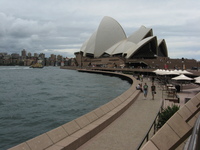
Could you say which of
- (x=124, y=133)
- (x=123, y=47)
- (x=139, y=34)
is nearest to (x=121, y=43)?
(x=123, y=47)

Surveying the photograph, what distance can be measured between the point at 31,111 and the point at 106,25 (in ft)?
188

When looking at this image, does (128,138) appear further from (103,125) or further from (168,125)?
(168,125)

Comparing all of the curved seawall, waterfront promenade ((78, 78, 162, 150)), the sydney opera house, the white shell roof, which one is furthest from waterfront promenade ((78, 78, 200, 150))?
the white shell roof

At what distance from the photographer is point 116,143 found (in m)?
4.99

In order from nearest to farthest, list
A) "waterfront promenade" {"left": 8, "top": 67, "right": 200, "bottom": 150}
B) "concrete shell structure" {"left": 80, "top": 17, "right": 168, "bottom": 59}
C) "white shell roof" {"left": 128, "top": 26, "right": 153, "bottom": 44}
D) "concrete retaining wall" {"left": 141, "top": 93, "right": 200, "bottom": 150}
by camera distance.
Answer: "concrete retaining wall" {"left": 141, "top": 93, "right": 200, "bottom": 150} < "waterfront promenade" {"left": 8, "top": 67, "right": 200, "bottom": 150} < "concrete shell structure" {"left": 80, "top": 17, "right": 168, "bottom": 59} < "white shell roof" {"left": 128, "top": 26, "right": 153, "bottom": 44}

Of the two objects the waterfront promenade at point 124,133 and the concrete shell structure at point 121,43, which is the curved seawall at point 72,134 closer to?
the waterfront promenade at point 124,133

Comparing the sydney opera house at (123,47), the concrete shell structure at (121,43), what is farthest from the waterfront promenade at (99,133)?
the concrete shell structure at (121,43)

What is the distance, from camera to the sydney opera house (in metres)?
54.1

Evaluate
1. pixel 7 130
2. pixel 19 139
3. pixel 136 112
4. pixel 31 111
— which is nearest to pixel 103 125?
pixel 136 112

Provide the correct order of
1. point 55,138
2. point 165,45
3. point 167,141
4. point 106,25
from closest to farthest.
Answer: point 167,141, point 55,138, point 165,45, point 106,25

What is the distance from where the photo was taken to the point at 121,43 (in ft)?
212

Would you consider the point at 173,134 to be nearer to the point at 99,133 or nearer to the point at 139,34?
the point at 99,133

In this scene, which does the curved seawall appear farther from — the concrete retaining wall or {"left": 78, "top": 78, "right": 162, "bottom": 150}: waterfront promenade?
the concrete retaining wall

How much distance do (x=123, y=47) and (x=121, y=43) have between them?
9.89ft
